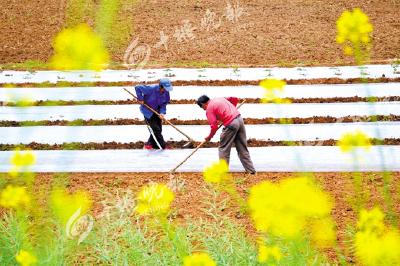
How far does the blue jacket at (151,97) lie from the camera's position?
27.4 feet

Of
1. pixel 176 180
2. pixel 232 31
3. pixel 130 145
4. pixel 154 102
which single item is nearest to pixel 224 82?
pixel 130 145

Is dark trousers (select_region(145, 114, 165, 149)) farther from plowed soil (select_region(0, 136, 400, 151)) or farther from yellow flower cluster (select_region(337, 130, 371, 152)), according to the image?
yellow flower cluster (select_region(337, 130, 371, 152))

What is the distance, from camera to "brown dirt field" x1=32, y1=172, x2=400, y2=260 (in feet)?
20.3

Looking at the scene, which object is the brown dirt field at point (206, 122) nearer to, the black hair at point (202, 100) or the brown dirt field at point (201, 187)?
the brown dirt field at point (201, 187)

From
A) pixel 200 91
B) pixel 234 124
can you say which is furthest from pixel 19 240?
pixel 200 91

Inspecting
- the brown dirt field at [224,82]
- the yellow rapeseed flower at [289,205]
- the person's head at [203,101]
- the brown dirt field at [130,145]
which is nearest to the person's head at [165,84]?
the brown dirt field at [130,145]

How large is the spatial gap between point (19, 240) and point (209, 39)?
13104 millimetres

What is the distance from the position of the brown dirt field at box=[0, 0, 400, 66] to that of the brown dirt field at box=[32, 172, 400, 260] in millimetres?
7059

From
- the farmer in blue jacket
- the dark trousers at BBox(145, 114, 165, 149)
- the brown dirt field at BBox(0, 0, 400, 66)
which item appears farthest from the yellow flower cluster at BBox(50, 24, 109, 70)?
the brown dirt field at BBox(0, 0, 400, 66)

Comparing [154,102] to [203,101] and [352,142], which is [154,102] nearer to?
[203,101]

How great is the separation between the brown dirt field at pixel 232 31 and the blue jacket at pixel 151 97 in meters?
6.02

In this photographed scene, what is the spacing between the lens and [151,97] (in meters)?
8.37

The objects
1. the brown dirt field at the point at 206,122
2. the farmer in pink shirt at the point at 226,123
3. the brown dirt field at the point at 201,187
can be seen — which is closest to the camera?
the brown dirt field at the point at 201,187

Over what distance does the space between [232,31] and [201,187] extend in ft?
34.5
